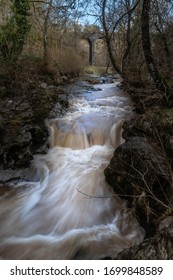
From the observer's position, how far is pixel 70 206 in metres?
5.21

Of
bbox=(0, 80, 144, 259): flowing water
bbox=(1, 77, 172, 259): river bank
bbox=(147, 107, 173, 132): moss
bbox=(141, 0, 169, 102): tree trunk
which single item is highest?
bbox=(141, 0, 169, 102): tree trunk

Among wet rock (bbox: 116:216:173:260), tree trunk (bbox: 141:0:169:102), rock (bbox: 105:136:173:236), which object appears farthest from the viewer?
tree trunk (bbox: 141:0:169:102)

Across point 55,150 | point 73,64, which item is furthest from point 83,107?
point 73,64

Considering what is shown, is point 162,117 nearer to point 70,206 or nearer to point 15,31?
point 70,206

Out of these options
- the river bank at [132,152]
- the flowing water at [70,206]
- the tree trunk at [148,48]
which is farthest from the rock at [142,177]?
the tree trunk at [148,48]

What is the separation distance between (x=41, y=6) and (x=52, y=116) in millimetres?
10231

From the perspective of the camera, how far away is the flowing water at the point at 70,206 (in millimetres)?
4172

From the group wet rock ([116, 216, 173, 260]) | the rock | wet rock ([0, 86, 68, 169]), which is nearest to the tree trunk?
the rock

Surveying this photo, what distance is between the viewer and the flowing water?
4.17 m

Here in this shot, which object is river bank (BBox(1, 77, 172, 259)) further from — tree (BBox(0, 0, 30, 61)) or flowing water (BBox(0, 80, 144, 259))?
tree (BBox(0, 0, 30, 61))

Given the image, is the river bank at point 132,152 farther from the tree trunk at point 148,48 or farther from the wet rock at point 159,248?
the tree trunk at point 148,48

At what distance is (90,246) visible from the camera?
13.6ft

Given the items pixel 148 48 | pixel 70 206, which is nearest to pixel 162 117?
pixel 148 48

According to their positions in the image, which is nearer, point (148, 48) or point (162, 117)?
point (162, 117)
